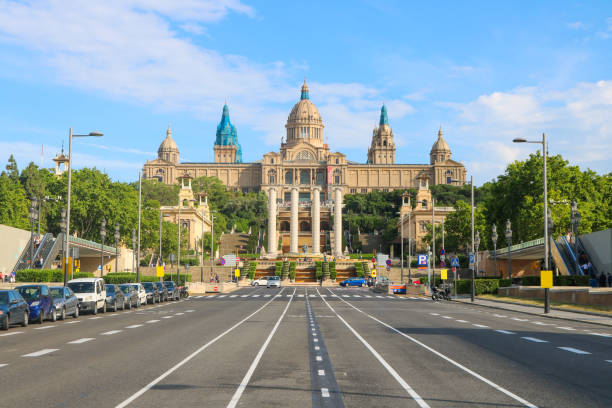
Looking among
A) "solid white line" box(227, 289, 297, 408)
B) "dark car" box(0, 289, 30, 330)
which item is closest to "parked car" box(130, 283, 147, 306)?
"dark car" box(0, 289, 30, 330)

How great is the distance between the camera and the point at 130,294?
39.8m

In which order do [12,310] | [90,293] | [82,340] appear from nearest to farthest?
[82,340]
[12,310]
[90,293]

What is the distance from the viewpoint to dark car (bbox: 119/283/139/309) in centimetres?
3925

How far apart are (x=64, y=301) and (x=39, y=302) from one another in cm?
279

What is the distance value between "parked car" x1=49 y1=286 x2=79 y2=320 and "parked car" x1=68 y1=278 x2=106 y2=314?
1379 mm

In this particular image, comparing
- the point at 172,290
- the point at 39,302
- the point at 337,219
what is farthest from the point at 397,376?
the point at 337,219

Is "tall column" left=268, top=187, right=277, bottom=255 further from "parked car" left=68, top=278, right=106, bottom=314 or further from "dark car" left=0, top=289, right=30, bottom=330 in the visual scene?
"dark car" left=0, top=289, right=30, bottom=330

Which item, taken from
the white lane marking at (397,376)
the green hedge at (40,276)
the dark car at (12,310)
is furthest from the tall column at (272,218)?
the white lane marking at (397,376)

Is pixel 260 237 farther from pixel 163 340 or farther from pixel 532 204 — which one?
pixel 163 340

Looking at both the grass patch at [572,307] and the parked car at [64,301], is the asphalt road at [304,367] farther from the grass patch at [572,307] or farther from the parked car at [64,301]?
the grass patch at [572,307]

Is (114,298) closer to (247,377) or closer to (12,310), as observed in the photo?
(12,310)

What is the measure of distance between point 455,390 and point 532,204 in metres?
64.5

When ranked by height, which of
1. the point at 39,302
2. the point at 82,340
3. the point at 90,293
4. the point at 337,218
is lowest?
the point at 82,340

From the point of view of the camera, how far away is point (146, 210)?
9044cm
